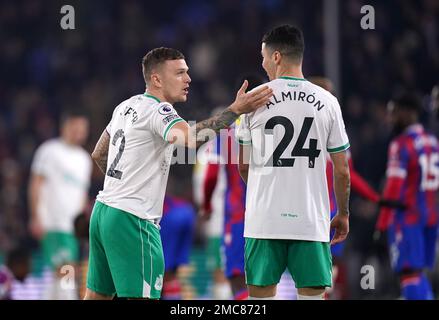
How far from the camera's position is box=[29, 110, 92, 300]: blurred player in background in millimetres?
11914

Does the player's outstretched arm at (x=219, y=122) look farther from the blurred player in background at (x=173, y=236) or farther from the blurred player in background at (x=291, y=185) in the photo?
the blurred player in background at (x=173, y=236)

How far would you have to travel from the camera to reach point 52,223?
39.4ft

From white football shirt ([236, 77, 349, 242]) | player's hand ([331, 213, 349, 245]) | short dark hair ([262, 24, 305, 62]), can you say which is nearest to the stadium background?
player's hand ([331, 213, 349, 245])

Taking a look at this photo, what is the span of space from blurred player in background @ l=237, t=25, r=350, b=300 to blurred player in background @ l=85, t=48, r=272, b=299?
17cm

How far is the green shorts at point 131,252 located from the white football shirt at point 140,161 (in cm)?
6

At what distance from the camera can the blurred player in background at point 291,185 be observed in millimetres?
6027

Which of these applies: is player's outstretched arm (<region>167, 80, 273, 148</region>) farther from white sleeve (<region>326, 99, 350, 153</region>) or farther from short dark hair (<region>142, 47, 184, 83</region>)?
short dark hair (<region>142, 47, 184, 83</region>)

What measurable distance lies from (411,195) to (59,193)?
14.1 feet

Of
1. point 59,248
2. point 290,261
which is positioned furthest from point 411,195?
point 59,248

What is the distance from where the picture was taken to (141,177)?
20.5 feet

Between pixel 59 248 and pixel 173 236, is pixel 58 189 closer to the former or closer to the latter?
pixel 59 248

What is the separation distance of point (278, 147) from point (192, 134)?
1.62ft

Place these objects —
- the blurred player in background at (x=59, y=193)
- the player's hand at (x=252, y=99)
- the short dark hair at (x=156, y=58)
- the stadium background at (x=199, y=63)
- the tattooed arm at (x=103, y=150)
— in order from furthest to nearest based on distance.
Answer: the stadium background at (x=199, y=63)
the blurred player in background at (x=59, y=193)
the tattooed arm at (x=103, y=150)
the short dark hair at (x=156, y=58)
the player's hand at (x=252, y=99)

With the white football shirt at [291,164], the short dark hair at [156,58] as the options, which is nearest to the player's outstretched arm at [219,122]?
the white football shirt at [291,164]
